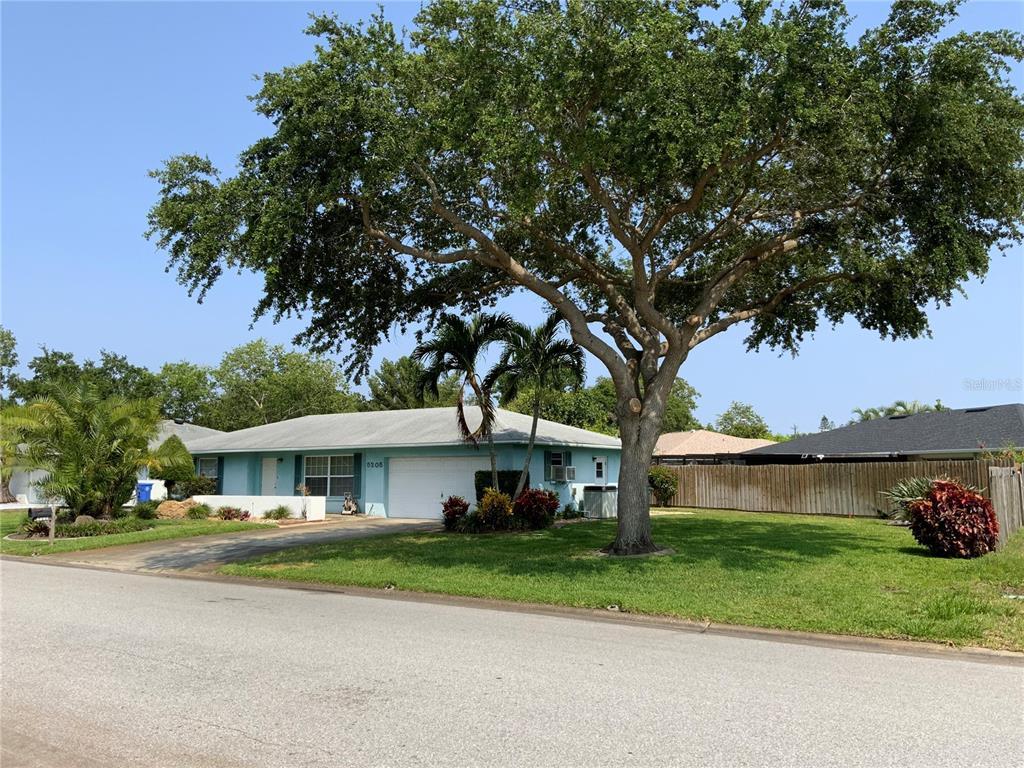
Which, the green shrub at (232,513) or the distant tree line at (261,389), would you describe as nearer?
the green shrub at (232,513)

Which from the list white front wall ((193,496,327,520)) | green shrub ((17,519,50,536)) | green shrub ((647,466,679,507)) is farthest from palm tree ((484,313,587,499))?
green shrub ((17,519,50,536))

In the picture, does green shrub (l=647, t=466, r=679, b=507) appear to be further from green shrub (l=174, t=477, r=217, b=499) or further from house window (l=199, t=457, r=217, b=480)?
house window (l=199, t=457, r=217, b=480)

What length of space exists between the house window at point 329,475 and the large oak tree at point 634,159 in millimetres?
11984

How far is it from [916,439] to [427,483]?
60.7 feet

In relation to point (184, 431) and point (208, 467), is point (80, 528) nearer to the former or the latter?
point (208, 467)

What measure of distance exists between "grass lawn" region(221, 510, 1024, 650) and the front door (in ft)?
41.0

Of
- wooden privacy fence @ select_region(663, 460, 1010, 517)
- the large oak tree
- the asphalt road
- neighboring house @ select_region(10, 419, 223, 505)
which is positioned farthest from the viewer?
neighboring house @ select_region(10, 419, 223, 505)

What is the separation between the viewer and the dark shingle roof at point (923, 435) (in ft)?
87.5

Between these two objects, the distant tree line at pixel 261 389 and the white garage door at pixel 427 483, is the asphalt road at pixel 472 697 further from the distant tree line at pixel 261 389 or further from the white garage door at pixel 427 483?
the distant tree line at pixel 261 389

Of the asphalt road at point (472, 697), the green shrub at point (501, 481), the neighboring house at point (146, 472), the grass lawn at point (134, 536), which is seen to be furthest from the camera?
the neighboring house at point (146, 472)

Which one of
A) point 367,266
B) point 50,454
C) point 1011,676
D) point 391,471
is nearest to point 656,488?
point 391,471

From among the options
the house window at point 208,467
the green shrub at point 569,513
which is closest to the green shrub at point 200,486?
the house window at point 208,467

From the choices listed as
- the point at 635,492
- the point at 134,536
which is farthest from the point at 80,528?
the point at 635,492

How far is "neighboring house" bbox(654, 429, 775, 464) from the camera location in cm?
3931
